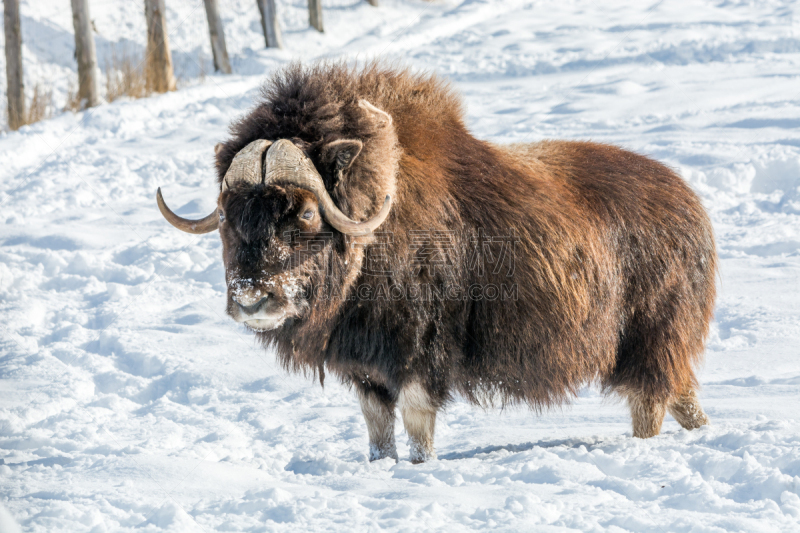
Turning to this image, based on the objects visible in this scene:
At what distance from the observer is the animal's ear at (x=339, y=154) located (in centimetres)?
257

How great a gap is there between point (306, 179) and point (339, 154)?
0.59 feet

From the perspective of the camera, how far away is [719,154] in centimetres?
649

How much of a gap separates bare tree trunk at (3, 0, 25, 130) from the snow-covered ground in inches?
54.8

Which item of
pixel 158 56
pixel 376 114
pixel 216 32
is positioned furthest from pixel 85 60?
pixel 376 114

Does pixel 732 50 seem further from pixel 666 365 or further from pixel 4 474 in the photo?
pixel 4 474

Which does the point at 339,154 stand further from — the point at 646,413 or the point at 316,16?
the point at 316,16

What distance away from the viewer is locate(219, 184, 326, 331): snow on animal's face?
244 centimetres

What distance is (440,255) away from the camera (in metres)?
2.78

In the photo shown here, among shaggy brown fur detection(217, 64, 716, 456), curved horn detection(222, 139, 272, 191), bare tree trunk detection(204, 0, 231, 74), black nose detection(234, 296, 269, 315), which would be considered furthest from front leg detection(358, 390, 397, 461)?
bare tree trunk detection(204, 0, 231, 74)

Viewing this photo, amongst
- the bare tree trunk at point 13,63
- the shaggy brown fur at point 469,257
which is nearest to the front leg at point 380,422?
the shaggy brown fur at point 469,257

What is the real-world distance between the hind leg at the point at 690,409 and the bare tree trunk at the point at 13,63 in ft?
33.0

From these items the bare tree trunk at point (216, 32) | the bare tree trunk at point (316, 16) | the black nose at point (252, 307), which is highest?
the bare tree trunk at point (316, 16)

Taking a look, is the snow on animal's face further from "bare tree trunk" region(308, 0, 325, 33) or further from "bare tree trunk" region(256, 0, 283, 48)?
"bare tree trunk" region(308, 0, 325, 33)

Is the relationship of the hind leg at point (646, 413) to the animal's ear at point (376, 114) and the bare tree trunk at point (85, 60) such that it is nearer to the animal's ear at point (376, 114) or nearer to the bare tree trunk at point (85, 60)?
the animal's ear at point (376, 114)
